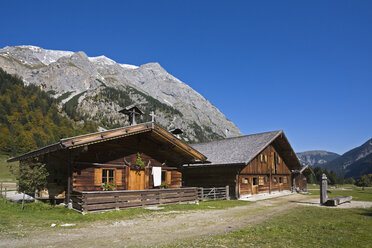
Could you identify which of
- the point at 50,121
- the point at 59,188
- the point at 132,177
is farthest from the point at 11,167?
the point at 50,121

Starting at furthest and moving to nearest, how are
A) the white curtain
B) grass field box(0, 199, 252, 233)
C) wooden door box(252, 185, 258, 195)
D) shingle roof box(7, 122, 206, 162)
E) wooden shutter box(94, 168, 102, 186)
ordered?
wooden door box(252, 185, 258, 195) → the white curtain → wooden shutter box(94, 168, 102, 186) → shingle roof box(7, 122, 206, 162) → grass field box(0, 199, 252, 233)

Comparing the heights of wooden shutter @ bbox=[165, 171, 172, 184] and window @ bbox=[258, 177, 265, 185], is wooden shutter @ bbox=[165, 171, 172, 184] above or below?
above

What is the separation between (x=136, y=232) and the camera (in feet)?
34.1

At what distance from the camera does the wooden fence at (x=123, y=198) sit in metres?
14.4

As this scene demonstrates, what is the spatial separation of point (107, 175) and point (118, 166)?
0.96 metres

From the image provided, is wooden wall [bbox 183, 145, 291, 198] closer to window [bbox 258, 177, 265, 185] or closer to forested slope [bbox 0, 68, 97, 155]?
window [bbox 258, 177, 265, 185]

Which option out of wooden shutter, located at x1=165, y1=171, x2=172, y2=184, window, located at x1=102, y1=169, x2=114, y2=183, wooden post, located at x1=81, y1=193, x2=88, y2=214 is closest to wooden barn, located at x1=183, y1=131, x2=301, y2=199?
wooden shutter, located at x1=165, y1=171, x2=172, y2=184

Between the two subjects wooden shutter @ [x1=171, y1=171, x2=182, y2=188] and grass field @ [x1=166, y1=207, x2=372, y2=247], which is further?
wooden shutter @ [x1=171, y1=171, x2=182, y2=188]

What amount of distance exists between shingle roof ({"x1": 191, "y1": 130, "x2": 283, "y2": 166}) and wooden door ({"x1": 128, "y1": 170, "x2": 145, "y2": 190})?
9867mm

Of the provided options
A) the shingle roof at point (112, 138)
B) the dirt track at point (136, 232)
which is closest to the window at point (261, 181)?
the shingle roof at point (112, 138)

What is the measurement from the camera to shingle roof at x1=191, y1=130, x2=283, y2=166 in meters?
26.7

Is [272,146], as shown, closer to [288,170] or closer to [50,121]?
[288,170]

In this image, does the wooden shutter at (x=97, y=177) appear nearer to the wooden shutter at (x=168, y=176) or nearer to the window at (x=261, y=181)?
the wooden shutter at (x=168, y=176)

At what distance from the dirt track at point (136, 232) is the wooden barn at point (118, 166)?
310 centimetres
